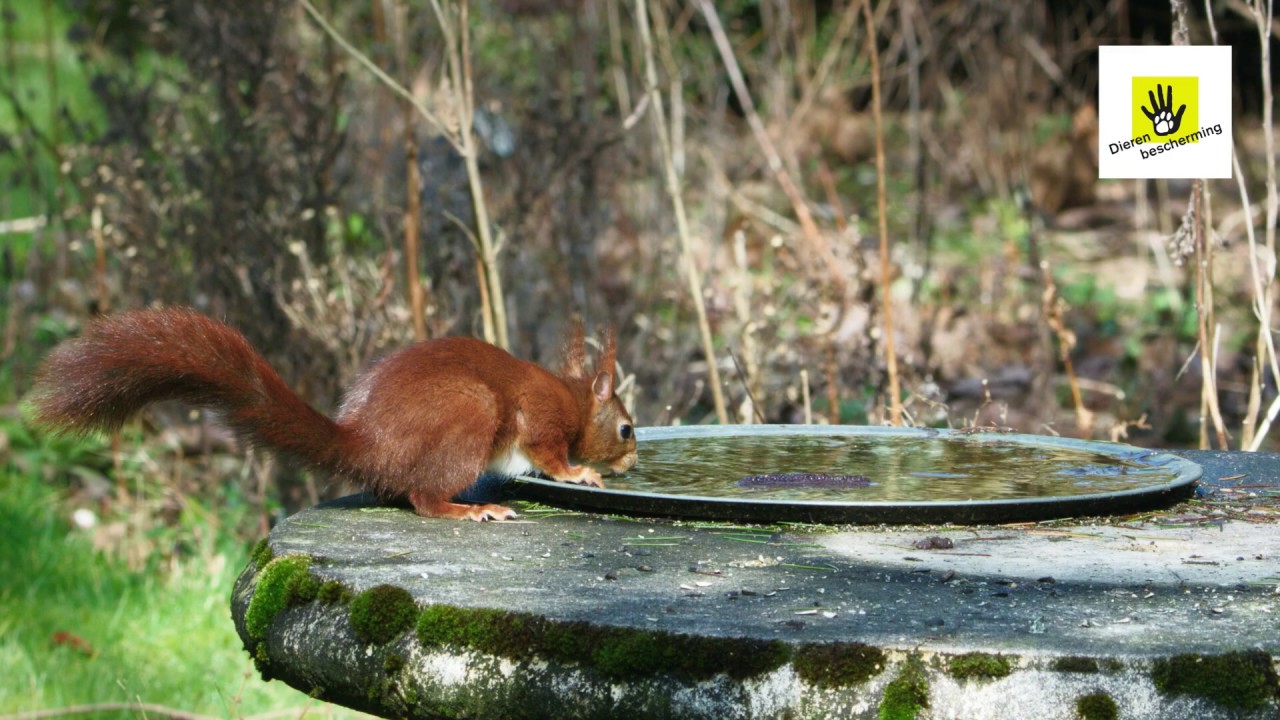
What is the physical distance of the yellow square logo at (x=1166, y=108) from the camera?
360 centimetres

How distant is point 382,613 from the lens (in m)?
1.98

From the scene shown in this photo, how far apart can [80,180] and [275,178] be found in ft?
3.10

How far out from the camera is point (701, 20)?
32.2 feet

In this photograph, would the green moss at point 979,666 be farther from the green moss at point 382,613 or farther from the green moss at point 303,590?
the green moss at point 303,590

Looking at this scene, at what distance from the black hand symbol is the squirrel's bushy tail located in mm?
2060

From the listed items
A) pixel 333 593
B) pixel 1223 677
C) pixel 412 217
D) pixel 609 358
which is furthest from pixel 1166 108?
pixel 333 593

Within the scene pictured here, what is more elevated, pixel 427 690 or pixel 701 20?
pixel 701 20

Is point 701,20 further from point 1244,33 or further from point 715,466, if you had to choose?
point 715,466

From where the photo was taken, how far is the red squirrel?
242cm

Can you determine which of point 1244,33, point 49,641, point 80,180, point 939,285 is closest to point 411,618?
point 49,641

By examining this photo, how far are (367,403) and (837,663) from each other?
1.28 metres

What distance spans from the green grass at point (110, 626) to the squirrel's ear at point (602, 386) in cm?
115

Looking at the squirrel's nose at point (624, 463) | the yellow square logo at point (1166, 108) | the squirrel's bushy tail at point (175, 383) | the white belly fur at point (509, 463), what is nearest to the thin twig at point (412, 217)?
the squirrel's nose at point (624, 463)

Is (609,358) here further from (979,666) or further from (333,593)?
(979,666)
